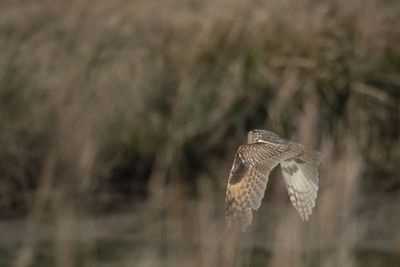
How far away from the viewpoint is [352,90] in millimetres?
6625

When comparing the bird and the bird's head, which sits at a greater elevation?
the bird's head

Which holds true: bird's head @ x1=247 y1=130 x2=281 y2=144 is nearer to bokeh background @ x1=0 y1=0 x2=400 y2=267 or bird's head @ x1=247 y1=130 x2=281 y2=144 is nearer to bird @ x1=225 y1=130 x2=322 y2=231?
bird @ x1=225 y1=130 x2=322 y2=231

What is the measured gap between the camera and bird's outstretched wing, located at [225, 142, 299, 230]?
1213mm

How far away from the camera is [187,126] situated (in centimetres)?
708

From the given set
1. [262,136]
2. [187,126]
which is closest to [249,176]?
[262,136]

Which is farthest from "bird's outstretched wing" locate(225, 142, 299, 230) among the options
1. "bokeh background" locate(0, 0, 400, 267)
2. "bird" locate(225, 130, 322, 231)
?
"bokeh background" locate(0, 0, 400, 267)

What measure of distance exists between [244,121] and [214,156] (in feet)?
1.35

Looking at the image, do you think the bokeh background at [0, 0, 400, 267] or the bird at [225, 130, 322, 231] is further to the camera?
the bokeh background at [0, 0, 400, 267]

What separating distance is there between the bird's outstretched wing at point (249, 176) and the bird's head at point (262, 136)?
0.02 m

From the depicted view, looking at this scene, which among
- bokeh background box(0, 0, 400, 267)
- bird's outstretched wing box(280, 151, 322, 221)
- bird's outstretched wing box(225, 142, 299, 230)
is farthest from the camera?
bokeh background box(0, 0, 400, 267)

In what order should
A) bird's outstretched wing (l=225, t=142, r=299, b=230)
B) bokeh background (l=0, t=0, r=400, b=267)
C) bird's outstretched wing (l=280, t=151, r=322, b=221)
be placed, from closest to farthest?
bird's outstretched wing (l=225, t=142, r=299, b=230)
bird's outstretched wing (l=280, t=151, r=322, b=221)
bokeh background (l=0, t=0, r=400, b=267)

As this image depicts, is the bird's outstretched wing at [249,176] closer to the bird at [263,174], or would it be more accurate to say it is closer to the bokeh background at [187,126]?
the bird at [263,174]

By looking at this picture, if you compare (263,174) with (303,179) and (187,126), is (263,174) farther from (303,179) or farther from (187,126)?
(187,126)

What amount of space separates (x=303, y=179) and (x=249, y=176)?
0.14 m
